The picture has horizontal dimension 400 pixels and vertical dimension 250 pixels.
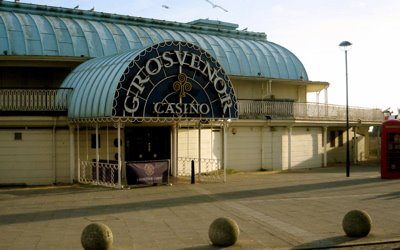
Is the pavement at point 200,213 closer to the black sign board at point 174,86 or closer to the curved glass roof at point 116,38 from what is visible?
the black sign board at point 174,86

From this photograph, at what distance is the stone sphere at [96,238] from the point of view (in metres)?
11.3

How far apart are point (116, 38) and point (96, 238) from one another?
22860 mm

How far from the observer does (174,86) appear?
2356 cm

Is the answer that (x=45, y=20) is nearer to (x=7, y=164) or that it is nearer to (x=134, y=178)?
(x=7, y=164)

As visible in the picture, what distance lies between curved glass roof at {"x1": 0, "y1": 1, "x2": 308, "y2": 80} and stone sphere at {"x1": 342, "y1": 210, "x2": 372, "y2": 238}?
1519cm

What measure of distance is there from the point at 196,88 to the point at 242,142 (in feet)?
31.5

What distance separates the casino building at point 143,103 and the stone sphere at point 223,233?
1049 centimetres

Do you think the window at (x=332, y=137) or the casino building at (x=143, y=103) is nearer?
the casino building at (x=143, y=103)

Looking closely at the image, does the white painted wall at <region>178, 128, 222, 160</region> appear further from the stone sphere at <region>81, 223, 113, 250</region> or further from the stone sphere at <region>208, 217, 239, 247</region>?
the stone sphere at <region>81, 223, 113, 250</region>

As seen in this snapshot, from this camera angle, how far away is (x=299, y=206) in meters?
18.5

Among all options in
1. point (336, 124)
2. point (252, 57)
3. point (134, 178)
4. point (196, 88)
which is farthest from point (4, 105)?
point (336, 124)

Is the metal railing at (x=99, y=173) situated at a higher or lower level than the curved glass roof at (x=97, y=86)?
lower

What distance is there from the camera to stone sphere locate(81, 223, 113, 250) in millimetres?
11305

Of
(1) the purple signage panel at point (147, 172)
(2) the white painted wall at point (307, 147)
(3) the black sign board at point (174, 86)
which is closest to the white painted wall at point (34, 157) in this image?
(1) the purple signage panel at point (147, 172)
